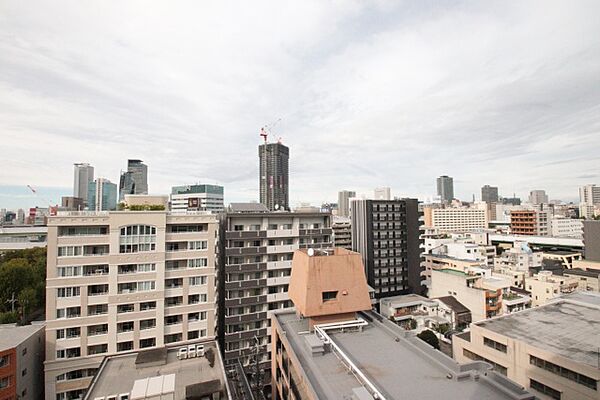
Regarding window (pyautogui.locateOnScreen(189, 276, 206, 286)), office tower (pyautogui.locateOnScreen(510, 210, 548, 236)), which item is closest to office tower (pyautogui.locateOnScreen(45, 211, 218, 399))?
window (pyautogui.locateOnScreen(189, 276, 206, 286))

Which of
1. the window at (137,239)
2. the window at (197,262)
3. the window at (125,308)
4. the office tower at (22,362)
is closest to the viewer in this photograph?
the office tower at (22,362)

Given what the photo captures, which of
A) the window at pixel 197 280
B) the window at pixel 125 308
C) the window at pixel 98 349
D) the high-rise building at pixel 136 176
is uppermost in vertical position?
the high-rise building at pixel 136 176

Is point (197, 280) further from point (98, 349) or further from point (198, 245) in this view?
point (98, 349)

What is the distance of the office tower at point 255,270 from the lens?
41.8 metres

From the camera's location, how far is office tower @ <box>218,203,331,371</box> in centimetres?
4184

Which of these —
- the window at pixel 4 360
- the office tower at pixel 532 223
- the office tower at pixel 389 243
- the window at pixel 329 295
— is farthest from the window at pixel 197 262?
the office tower at pixel 532 223

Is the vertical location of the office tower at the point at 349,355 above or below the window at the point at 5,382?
above

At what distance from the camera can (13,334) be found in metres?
34.8

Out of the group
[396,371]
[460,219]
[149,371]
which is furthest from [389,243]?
[460,219]

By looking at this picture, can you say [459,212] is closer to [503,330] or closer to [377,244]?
[377,244]

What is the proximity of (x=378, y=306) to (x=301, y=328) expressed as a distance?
44.5 m

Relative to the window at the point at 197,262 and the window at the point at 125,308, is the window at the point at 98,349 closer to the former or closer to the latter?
the window at the point at 125,308

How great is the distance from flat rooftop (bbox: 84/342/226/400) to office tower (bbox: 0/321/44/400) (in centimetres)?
1204

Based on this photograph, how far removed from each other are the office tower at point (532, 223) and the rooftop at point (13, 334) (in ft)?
559
